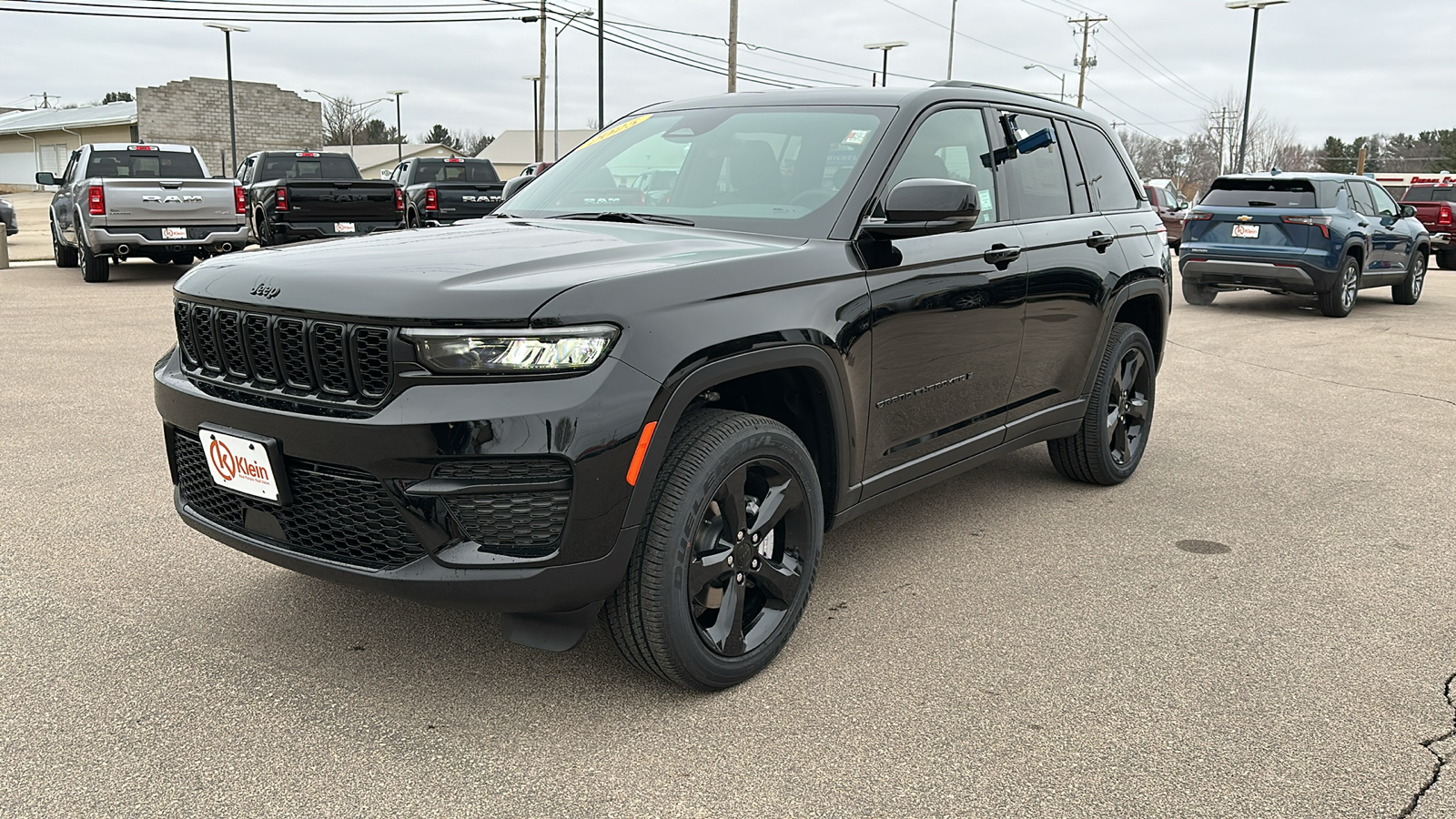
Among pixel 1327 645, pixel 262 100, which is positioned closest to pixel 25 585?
pixel 1327 645

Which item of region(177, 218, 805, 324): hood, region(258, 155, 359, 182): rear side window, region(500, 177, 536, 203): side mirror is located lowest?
region(177, 218, 805, 324): hood

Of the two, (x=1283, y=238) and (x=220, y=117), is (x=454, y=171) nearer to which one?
(x=1283, y=238)

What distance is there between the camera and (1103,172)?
17.7 ft

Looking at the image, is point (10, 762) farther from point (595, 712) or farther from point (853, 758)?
point (853, 758)

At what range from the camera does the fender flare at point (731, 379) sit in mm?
2805

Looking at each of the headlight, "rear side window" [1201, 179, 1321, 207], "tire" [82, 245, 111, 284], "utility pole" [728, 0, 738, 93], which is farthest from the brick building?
the headlight

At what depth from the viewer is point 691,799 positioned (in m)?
2.67

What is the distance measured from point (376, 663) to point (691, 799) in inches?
47.0

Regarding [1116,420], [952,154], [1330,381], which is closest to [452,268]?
[952,154]

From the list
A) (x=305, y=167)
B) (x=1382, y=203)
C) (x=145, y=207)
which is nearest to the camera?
(x=145, y=207)

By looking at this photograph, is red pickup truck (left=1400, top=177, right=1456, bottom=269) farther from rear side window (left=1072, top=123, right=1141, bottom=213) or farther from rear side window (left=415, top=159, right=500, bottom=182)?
rear side window (left=1072, top=123, right=1141, bottom=213)

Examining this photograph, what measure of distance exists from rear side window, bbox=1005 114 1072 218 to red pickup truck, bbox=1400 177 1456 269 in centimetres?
2151

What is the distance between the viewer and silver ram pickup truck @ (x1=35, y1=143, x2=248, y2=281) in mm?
14031

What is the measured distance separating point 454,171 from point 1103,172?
20404 mm
